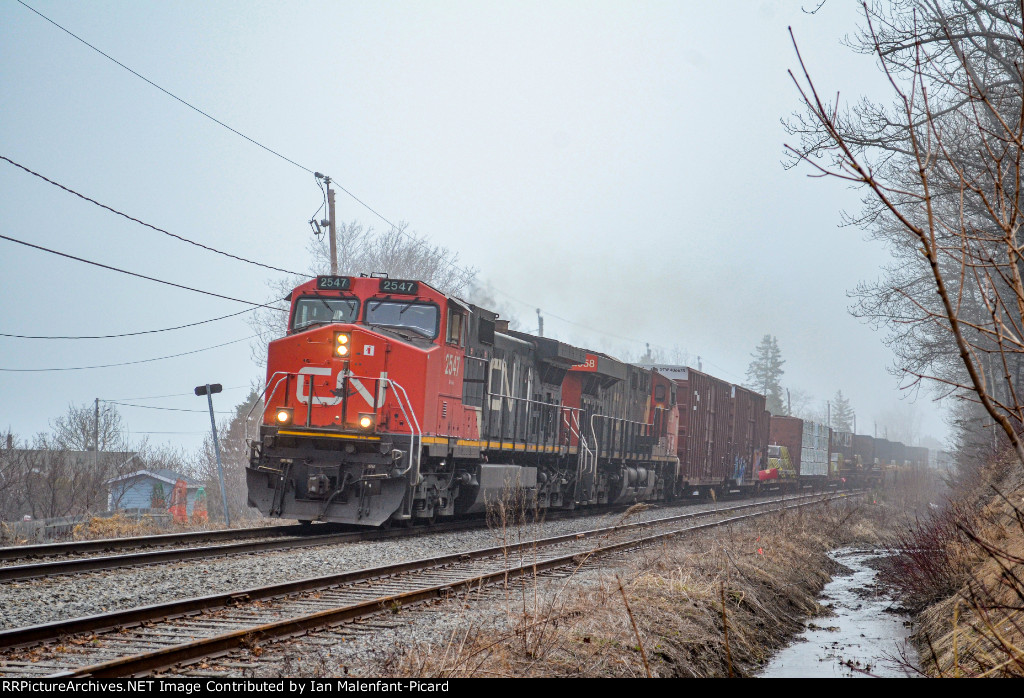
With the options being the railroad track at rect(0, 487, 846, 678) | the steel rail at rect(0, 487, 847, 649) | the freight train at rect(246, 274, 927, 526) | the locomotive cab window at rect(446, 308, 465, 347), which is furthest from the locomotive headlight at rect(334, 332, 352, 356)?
the railroad track at rect(0, 487, 846, 678)

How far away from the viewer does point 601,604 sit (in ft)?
26.4

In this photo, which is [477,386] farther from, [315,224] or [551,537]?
[315,224]

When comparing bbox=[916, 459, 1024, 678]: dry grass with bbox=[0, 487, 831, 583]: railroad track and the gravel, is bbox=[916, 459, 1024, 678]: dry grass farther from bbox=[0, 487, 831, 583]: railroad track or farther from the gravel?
bbox=[0, 487, 831, 583]: railroad track

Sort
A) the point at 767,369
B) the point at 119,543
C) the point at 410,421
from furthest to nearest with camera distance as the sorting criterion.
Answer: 1. the point at 767,369
2. the point at 410,421
3. the point at 119,543

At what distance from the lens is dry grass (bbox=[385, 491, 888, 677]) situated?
19.2ft

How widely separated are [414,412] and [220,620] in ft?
21.2

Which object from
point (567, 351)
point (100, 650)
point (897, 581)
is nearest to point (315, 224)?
point (567, 351)

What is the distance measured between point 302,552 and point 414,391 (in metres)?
3.18

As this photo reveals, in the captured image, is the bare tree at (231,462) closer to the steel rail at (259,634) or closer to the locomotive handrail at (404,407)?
the locomotive handrail at (404,407)

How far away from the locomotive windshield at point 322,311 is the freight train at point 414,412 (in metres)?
0.02

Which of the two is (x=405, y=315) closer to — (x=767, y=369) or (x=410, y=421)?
(x=410, y=421)

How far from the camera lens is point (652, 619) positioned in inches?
310

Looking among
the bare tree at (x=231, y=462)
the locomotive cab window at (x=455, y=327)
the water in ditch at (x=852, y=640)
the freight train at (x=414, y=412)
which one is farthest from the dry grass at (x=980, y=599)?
the bare tree at (x=231, y=462)

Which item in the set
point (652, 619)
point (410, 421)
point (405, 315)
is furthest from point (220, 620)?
point (405, 315)
